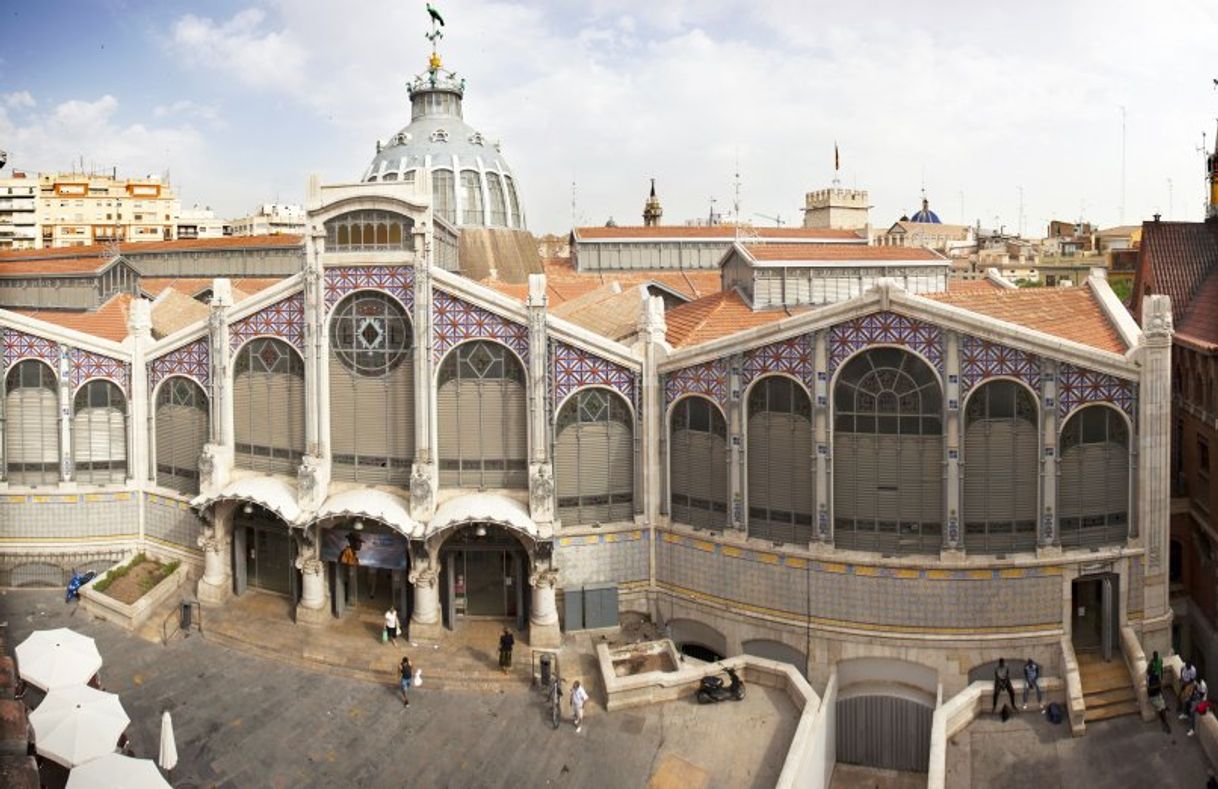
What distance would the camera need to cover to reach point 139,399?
140 ft

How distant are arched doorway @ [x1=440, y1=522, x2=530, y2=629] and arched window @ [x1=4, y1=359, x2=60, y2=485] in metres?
18.8

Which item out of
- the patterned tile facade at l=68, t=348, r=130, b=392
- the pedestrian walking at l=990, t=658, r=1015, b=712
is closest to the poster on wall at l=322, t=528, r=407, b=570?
the patterned tile facade at l=68, t=348, r=130, b=392

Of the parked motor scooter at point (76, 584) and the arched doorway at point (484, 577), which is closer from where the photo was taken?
the arched doorway at point (484, 577)

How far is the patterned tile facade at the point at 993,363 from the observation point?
104 ft

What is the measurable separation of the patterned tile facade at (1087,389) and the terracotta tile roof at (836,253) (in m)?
13.3

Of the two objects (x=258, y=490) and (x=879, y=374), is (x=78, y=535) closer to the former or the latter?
(x=258, y=490)

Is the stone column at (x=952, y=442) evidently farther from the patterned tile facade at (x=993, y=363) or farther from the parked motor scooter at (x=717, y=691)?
the parked motor scooter at (x=717, y=691)

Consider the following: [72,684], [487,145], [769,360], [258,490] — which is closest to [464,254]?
[487,145]

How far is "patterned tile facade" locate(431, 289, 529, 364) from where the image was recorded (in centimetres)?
3666

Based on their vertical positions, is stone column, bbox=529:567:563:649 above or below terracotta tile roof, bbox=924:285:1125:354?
below

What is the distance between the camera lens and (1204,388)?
40125 millimetres

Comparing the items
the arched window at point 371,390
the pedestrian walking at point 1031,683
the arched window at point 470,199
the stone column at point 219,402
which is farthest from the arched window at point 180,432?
the pedestrian walking at point 1031,683

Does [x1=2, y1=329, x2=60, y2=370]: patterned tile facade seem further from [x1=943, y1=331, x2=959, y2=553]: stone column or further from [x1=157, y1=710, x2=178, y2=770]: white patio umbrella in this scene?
[x1=943, y1=331, x2=959, y2=553]: stone column

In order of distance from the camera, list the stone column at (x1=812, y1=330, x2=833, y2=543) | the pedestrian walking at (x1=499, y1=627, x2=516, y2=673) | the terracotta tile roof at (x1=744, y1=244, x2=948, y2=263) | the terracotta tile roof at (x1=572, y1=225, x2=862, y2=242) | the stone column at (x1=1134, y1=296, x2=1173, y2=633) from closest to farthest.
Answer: the stone column at (x1=1134, y1=296, x2=1173, y2=633)
the stone column at (x1=812, y1=330, x2=833, y2=543)
the pedestrian walking at (x1=499, y1=627, x2=516, y2=673)
the terracotta tile roof at (x1=744, y1=244, x2=948, y2=263)
the terracotta tile roof at (x1=572, y1=225, x2=862, y2=242)
